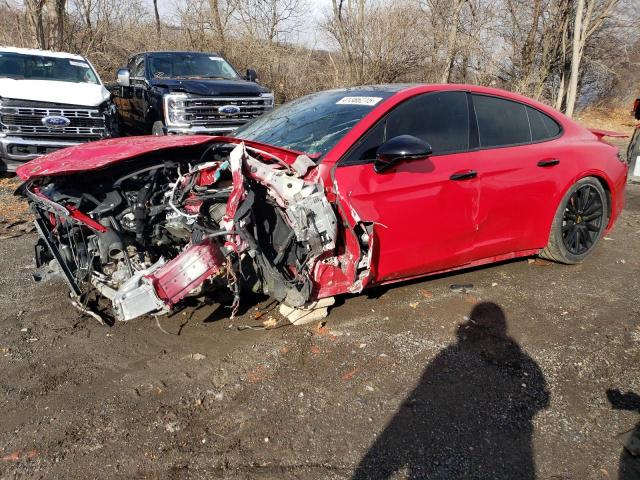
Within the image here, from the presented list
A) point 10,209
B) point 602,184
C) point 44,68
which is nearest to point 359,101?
point 602,184

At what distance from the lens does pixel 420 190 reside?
11.5 feet

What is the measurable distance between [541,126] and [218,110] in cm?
591

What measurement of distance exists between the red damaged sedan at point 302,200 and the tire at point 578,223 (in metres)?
0.42

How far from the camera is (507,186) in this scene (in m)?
3.96

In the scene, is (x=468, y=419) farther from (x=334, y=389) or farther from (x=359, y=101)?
(x=359, y=101)

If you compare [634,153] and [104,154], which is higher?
[104,154]

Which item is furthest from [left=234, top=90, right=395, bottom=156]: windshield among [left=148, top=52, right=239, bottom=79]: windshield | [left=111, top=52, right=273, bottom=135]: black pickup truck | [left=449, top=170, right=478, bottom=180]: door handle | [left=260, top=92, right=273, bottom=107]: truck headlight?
[left=148, top=52, right=239, bottom=79]: windshield

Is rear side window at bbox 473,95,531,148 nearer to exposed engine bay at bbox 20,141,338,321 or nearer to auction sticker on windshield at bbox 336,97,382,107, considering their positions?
auction sticker on windshield at bbox 336,97,382,107

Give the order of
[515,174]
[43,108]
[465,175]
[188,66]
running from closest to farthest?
[465,175] < [515,174] < [43,108] < [188,66]

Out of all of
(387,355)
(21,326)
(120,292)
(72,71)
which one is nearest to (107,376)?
(120,292)

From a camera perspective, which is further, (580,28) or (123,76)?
(580,28)

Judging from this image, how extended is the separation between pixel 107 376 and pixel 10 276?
2.06 m

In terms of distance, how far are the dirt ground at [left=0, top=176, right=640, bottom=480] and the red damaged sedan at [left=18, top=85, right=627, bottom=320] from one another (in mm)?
341

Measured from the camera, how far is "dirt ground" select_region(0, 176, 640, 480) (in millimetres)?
2322
